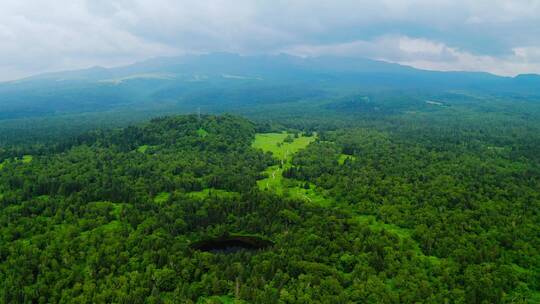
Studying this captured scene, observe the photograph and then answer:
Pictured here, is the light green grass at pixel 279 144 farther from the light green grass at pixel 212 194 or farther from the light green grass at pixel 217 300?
the light green grass at pixel 217 300

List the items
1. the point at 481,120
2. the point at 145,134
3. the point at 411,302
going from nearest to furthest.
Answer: the point at 411,302 < the point at 145,134 < the point at 481,120

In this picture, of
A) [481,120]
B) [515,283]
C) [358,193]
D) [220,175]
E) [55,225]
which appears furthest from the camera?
[481,120]

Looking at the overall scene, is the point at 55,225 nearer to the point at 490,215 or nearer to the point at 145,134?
the point at 145,134

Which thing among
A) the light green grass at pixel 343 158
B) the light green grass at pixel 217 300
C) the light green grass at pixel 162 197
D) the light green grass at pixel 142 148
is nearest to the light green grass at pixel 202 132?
the light green grass at pixel 142 148

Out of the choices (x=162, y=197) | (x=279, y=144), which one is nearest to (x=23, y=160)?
(x=162, y=197)

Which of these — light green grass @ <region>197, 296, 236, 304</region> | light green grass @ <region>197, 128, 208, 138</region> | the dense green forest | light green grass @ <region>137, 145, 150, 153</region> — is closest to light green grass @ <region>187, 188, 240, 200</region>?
the dense green forest

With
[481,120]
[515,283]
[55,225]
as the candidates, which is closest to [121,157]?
[55,225]

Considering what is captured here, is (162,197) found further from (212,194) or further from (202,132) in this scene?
(202,132)
